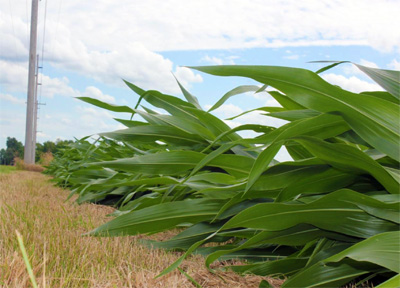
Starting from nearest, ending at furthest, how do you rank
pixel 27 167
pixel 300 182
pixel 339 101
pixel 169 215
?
pixel 339 101
pixel 300 182
pixel 169 215
pixel 27 167

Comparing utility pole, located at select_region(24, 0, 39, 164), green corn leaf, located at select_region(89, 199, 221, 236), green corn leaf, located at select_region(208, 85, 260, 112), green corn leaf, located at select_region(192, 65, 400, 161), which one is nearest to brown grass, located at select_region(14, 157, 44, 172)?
utility pole, located at select_region(24, 0, 39, 164)

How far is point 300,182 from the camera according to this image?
112 cm

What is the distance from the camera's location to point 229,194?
1.33 m

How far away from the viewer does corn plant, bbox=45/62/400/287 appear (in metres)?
0.91

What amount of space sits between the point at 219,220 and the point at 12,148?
172ft

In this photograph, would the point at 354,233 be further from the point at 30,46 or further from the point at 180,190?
the point at 30,46

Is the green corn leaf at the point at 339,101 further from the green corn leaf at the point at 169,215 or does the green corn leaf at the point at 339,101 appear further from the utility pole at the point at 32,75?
the utility pole at the point at 32,75

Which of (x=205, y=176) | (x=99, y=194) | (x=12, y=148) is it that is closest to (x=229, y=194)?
(x=205, y=176)

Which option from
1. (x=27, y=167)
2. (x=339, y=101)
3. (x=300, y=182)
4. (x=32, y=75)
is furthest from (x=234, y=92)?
(x=27, y=167)

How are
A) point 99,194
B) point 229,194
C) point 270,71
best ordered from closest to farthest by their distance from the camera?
point 270,71
point 229,194
point 99,194

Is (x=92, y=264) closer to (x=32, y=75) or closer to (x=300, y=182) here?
(x=300, y=182)

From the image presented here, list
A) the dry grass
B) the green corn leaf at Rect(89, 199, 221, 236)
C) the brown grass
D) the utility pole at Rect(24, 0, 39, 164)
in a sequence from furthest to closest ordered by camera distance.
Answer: the brown grass < the utility pole at Rect(24, 0, 39, 164) < the green corn leaf at Rect(89, 199, 221, 236) < the dry grass

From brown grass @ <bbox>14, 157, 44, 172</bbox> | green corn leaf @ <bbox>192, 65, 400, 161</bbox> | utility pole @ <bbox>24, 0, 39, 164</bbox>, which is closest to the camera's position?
green corn leaf @ <bbox>192, 65, 400, 161</bbox>

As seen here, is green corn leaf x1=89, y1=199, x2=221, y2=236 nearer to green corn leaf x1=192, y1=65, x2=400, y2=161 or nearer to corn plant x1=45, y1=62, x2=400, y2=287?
corn plant x1=45, y1=62, x2=400, y2=287
